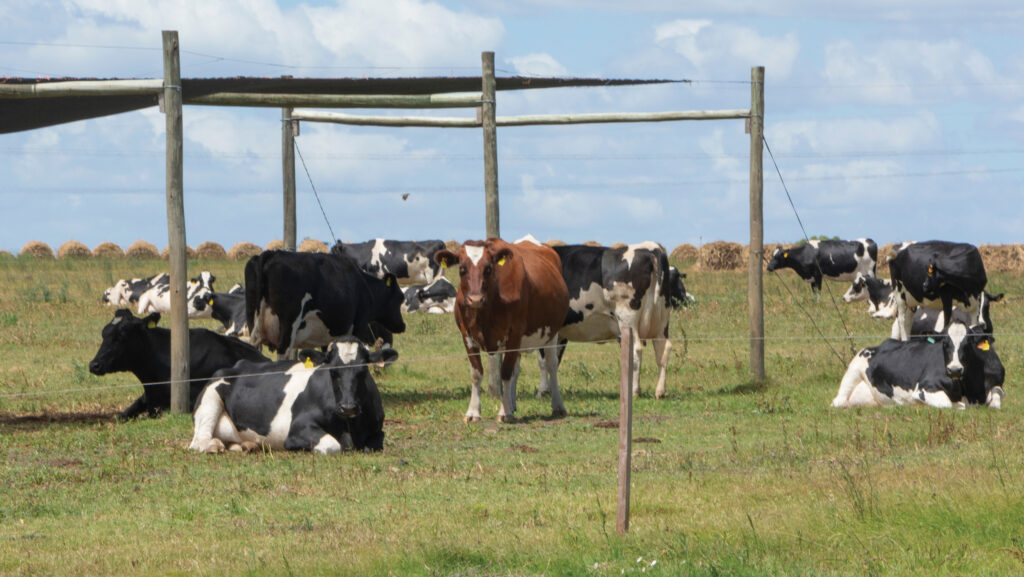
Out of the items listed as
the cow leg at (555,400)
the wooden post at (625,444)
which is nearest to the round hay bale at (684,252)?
the cow leg at (555,400)

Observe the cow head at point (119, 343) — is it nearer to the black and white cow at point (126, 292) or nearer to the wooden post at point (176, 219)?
the wooden post at point (176, 219)

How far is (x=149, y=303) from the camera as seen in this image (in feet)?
93.8

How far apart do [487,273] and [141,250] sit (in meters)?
36.2

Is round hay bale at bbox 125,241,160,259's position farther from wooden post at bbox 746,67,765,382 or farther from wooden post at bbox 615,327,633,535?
wooden post at bbox 615,327,633,535

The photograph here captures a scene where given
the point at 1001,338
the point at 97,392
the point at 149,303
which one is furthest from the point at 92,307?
the point at 1001,338

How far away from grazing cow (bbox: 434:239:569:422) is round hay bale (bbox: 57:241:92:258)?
35180mm

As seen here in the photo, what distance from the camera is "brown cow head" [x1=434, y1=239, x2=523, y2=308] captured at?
1397cm

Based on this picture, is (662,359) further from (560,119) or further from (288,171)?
(288,171)

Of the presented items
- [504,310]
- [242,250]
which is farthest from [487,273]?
[242,250]

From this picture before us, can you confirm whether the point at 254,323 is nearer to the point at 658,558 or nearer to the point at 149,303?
the point at 658,558

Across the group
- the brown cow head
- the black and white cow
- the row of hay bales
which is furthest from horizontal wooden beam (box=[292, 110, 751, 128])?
the row of hay bales

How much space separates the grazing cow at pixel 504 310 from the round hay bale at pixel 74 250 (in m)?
35.2

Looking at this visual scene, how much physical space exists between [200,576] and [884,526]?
13.4ft

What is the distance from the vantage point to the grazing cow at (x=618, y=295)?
16.8 meters
